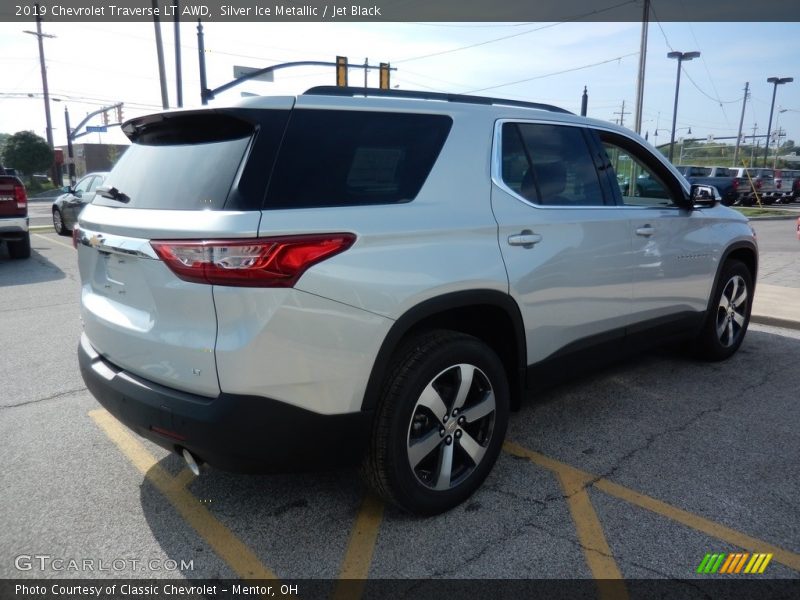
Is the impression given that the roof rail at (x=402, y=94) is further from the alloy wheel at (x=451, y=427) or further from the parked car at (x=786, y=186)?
the parked car at (x=786, y=186)

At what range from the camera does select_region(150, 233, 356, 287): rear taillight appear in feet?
7.26

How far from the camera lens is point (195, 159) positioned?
2.59 metres

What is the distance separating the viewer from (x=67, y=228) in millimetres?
14836

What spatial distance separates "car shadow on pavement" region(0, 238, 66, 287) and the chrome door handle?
8.20 meters

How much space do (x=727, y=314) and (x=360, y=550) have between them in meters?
3.92

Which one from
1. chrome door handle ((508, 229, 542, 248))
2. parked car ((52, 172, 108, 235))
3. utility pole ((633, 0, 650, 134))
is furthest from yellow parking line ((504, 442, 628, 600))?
utility pole ((633, 0, 650, 134))

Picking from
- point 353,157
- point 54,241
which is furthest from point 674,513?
point 54,241

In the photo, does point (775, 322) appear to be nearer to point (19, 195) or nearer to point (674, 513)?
point (674, 513)

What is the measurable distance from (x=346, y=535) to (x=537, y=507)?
0.92 metres

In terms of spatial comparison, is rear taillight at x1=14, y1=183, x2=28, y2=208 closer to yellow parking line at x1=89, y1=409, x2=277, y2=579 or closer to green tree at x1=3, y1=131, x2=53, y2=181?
yellow parking line at x1=89, y1=409, x2=277, y2=579

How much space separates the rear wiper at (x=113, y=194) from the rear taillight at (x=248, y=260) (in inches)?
29.1

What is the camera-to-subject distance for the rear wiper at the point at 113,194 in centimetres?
286

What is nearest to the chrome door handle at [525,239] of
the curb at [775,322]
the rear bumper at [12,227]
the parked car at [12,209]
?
the curb at [775,322]

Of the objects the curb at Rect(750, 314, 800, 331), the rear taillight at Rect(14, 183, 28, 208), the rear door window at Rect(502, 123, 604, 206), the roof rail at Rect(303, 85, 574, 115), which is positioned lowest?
the curb at Rect(750, 314, 800, 331)
